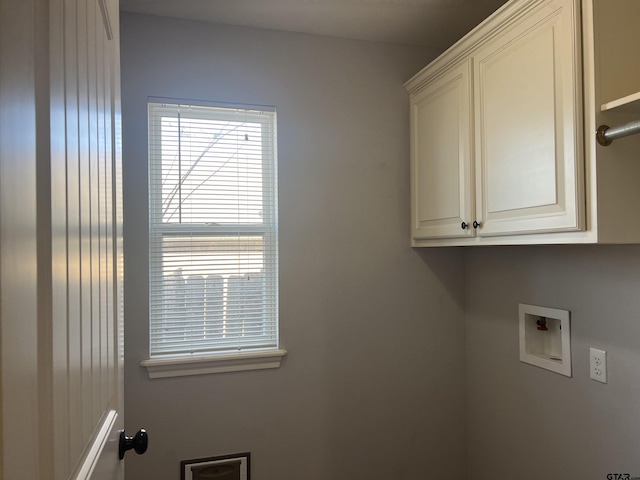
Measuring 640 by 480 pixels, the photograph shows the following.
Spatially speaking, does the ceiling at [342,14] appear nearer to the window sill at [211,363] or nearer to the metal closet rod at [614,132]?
the metal closet rod at [614,132]

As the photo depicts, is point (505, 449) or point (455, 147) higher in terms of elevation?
point (455, 147)

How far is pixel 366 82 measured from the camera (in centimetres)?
223

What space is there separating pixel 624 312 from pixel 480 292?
30.2 inches

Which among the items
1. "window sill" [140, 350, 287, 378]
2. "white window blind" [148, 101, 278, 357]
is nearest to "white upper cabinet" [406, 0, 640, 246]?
"white window blind" [148, 101, 278, 357]

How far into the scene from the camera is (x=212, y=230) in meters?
2.04

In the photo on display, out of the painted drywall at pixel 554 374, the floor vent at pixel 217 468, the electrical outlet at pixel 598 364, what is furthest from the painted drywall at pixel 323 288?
the electrical outlet at pixel 598 364

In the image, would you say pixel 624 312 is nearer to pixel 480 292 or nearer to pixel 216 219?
pixel 480 292

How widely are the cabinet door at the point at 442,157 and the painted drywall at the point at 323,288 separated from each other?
0.40 ft

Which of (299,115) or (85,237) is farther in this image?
(299,115)

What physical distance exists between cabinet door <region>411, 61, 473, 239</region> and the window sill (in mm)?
914

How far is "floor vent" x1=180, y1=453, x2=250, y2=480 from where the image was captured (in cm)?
197

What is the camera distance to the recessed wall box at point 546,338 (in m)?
1.75

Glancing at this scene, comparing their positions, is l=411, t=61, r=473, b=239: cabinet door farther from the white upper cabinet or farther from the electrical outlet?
the electrical outlet

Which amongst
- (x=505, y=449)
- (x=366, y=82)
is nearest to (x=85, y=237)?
(x=366, y=82)
